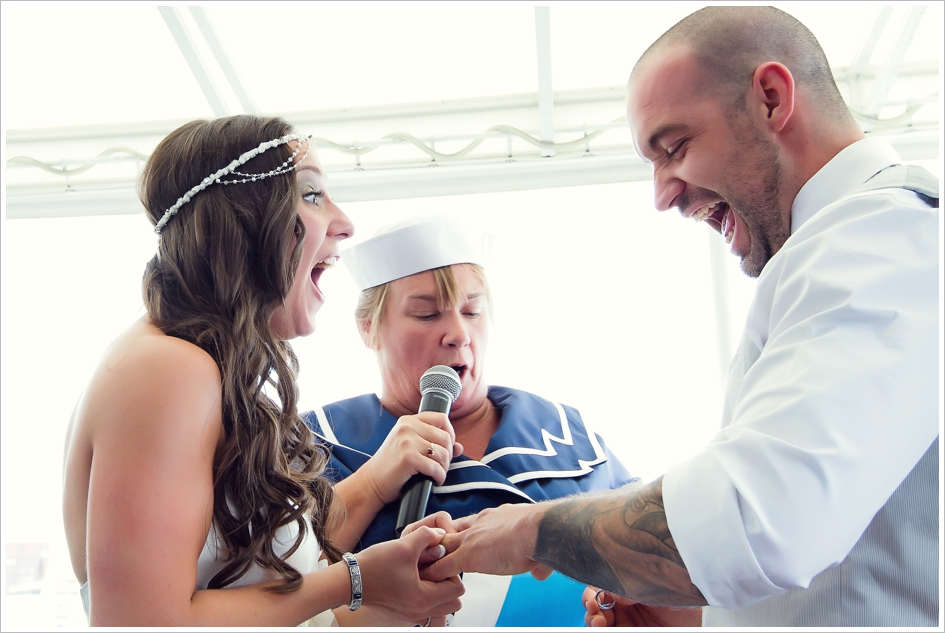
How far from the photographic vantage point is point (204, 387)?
3.89 ft

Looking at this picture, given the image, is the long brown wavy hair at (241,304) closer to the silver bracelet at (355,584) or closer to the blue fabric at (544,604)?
the silver bracelet at (355,584)

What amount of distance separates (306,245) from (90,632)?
2.83 ft

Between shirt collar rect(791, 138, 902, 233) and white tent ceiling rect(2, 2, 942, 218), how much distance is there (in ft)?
5.60

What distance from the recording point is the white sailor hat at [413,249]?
89.4 inches

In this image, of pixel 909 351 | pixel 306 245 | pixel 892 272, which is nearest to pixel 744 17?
pixel 892 272

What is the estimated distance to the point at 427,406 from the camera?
188 cm

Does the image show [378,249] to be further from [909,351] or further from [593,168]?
[909,351]

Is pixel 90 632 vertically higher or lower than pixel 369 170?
lower

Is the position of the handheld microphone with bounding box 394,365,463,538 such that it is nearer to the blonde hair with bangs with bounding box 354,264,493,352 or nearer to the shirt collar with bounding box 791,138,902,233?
the blonde hair with bangs with bounding box 354,264,493,352

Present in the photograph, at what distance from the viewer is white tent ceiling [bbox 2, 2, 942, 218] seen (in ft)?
9.86

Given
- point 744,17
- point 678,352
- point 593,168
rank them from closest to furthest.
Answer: point 744,17 < point 593,168 < point 678,352

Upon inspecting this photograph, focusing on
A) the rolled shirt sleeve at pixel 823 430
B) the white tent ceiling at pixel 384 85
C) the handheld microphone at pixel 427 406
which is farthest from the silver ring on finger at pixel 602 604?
the white tent ceiling at pixel 384 85

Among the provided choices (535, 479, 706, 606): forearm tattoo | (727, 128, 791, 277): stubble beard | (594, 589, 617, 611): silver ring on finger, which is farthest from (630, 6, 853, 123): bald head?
(594, 589, 617, 611): silver ring on finger

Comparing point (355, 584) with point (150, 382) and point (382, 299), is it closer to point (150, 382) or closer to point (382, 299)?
point (150, 382)
